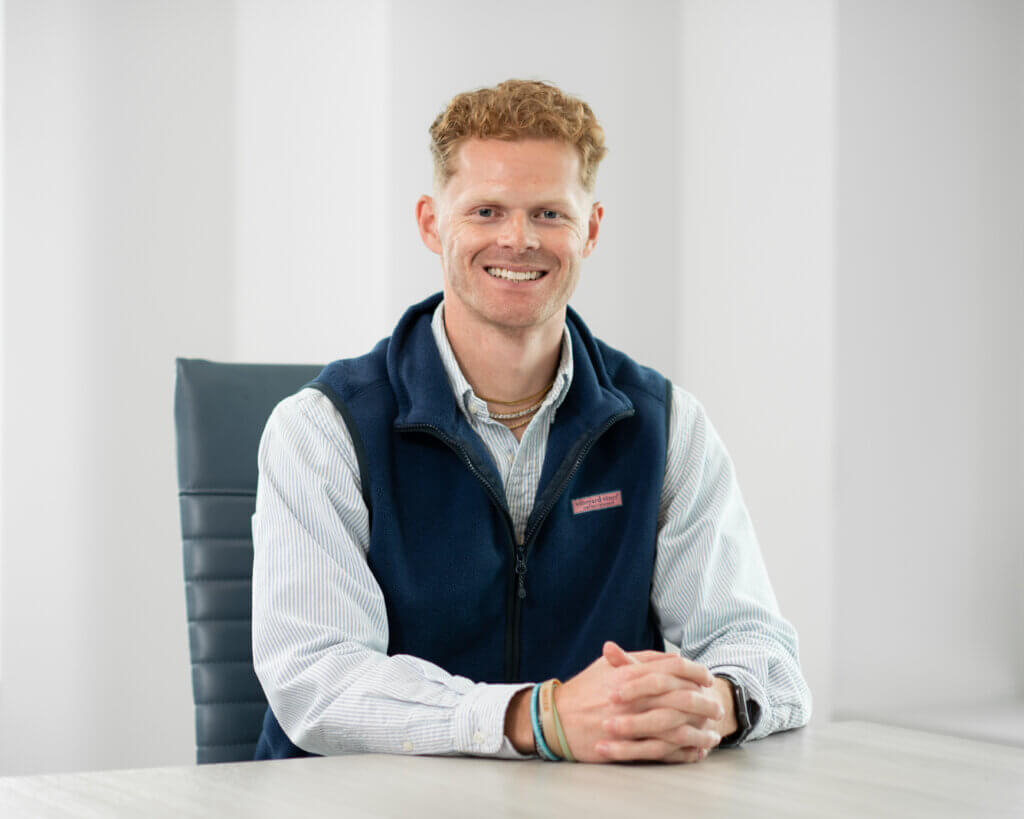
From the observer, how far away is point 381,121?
9.51 ft

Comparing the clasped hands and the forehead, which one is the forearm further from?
the forehead

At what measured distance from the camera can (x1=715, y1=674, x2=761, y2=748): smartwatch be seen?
3.96 ft

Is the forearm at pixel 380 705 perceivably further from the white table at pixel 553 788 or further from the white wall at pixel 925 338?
the white wall at pixel 925 338

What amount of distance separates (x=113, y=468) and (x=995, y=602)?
2.20 meters

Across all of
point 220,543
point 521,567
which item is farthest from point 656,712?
point 220,543

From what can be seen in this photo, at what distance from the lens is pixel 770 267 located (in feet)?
9.52

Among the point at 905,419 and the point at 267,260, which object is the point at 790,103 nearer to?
the point at 905,419

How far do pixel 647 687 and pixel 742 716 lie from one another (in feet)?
0.50

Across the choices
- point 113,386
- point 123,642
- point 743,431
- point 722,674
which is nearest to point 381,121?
point 113,386

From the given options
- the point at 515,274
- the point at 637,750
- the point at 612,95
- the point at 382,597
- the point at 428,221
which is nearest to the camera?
the point at 637,750

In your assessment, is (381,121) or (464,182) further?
(381,121)

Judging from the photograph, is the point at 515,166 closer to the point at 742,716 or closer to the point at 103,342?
the point at 742,716

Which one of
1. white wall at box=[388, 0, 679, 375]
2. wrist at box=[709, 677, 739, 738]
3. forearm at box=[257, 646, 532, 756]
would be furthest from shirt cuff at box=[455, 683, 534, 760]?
white wall at box=[388, 0, 679, 375]

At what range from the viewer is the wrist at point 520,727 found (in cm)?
111
